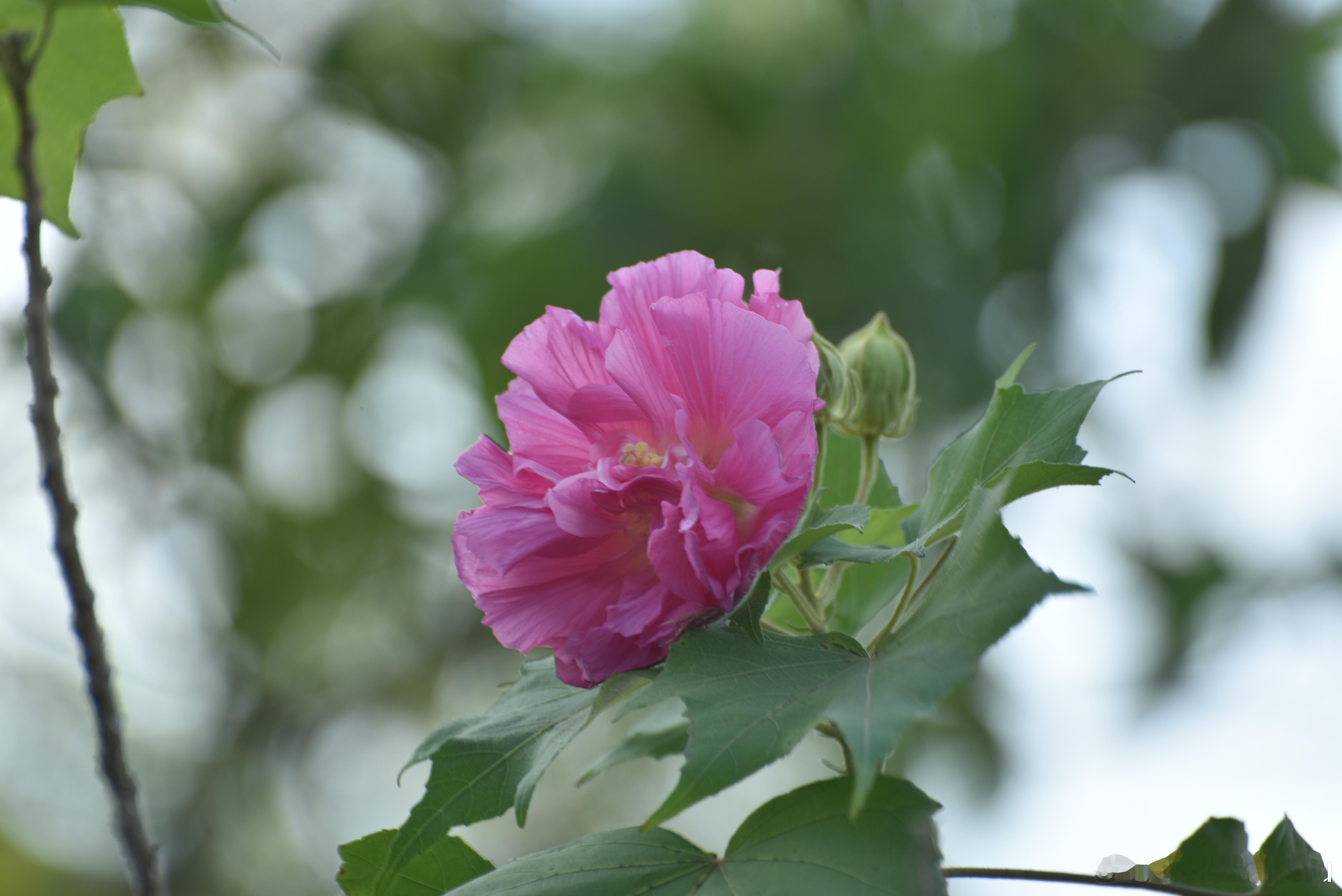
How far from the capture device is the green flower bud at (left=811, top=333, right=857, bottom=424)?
100 cm

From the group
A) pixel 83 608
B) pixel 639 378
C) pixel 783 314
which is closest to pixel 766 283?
pixel 783 314

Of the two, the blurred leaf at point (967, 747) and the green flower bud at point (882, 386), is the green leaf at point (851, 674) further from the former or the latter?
the blurred leaf at point (967, 747)

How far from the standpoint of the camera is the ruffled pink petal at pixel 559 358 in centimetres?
90

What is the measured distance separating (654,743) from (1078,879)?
0.40 m

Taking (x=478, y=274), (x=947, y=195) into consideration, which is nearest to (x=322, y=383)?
(x=478, y=274)

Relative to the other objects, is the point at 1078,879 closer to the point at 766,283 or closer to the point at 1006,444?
the point at 1006,444

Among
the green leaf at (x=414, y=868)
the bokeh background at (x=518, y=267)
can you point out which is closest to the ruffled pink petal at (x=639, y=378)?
the green leaf at (x=414, y=868)

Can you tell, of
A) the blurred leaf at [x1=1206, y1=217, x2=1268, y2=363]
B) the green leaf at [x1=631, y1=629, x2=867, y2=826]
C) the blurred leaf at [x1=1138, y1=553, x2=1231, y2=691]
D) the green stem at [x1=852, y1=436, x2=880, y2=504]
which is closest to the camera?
the green leaf at [x1=631, y1=629, x2=867, y2=826]

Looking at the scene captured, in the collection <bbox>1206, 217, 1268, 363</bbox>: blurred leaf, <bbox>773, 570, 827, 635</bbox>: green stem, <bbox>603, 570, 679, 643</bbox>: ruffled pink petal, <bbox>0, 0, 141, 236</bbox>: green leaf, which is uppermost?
<bbox>1206, 217, 1268, 363</bbox>: blurred leaf

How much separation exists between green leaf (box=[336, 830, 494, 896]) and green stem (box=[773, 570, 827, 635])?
1.20 ft

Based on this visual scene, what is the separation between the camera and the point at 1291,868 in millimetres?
872

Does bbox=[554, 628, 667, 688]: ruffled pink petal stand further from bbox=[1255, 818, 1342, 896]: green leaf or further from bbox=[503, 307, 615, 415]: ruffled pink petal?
bbox=[1255, 818, 1342, 896]: green leaf

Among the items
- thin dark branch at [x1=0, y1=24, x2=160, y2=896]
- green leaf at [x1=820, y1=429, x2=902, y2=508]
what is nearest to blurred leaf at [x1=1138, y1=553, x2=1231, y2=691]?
green leaf at [x1=820, y1=429, x2=902, y2=508]

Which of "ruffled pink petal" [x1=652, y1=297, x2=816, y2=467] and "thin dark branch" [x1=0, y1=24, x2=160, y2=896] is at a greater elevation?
"ruffled pink petal" [x1=652, y1=297, x2=816, y2=467]
